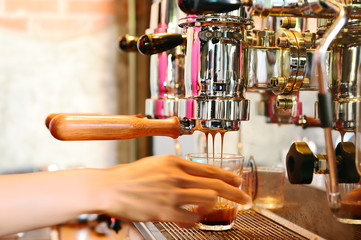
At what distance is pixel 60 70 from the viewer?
4.73 feet

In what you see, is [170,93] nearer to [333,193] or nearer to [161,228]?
[161,228]

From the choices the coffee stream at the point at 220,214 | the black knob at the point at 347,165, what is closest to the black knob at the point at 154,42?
the coffee stream at the point at 220,214

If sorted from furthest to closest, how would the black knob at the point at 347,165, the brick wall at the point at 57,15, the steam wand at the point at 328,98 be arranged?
the brick wall at the point at 57,15 → the black knob at the point at 347,165 → the steam wand at the point at 328,98

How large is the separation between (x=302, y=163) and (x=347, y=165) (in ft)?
0.16

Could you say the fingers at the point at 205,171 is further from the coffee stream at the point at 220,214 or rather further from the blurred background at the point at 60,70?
the blurred background at the point at 60,70

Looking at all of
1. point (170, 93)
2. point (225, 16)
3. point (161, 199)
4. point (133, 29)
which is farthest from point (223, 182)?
point (133, 29)

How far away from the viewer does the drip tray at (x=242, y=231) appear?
0.55 meters

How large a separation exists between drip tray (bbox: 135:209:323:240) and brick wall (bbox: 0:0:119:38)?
3.13ft

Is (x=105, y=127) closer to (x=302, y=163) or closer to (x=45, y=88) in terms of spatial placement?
(x=302, y=163)

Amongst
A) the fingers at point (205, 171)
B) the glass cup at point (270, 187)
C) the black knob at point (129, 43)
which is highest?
the black knob at point (129, 43)

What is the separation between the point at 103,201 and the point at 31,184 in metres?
0.08

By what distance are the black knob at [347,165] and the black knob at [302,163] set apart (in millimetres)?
29

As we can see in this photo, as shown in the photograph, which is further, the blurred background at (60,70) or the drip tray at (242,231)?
the blurred background at (60,70)

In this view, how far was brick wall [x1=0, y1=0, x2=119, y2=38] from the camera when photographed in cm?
141
